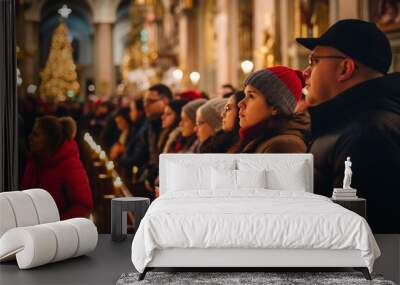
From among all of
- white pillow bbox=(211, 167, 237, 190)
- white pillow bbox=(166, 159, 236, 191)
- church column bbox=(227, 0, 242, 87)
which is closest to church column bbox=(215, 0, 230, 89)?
church column bbox=(227, 0, 242, 87)

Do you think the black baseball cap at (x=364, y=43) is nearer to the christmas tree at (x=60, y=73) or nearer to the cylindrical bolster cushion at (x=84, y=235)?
the christmas tree at (x=60, y=73)

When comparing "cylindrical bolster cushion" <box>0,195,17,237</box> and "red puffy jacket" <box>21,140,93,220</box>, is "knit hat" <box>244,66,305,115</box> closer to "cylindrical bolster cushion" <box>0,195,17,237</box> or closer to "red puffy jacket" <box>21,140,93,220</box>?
"red puffy jacket" <box>21,140,93,220</box>

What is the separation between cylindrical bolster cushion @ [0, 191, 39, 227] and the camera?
7172 millimetres

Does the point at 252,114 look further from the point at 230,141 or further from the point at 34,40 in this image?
the point at 34,40

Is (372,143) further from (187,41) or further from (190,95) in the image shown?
(187,41)

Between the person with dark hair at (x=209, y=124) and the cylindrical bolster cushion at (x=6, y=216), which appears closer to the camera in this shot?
the cylindrical bolster cushion at (x=6, y=216)

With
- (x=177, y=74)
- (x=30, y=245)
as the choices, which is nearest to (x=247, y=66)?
(x=177, y=74)

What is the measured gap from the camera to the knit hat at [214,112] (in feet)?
30.9

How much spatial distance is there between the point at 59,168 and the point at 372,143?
393 cm

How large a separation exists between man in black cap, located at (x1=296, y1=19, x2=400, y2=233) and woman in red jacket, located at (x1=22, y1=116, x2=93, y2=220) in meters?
2.96

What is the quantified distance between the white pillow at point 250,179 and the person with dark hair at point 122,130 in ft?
6.31

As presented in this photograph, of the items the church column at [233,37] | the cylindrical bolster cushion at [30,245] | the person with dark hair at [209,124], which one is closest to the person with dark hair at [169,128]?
the person with dark hair at [209,124]

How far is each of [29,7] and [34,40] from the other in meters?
0.42

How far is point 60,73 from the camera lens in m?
9.57
